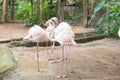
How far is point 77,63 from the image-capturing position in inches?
225

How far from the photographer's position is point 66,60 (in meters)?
5.58

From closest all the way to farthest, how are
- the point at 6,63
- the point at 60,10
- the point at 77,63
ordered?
the point at 6,63, the point at 77,63, the point at 60,10

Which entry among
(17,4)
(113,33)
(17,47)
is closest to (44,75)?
(17,47)

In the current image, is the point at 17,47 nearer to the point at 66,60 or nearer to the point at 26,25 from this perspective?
the point at 66,60

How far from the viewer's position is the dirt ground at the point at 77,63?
193 inches

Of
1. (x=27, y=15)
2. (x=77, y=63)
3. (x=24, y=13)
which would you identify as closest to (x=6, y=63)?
(x=77, y=63)

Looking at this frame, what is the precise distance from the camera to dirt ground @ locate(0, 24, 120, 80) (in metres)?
4.89

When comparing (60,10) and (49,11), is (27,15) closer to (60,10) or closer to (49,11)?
(49,11)

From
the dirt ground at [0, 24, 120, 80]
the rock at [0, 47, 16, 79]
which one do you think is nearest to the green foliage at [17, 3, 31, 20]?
the dirt ground at [0, 24, 120, 80]

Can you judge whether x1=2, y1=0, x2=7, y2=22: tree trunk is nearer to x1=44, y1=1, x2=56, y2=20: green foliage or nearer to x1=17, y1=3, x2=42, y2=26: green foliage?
x1=17, y1=3, x2=42, y2=26: green foliage

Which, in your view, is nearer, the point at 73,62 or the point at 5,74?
the point at 5,74

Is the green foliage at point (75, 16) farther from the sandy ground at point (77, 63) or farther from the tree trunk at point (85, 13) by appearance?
the sandy ground at point (77, 63)

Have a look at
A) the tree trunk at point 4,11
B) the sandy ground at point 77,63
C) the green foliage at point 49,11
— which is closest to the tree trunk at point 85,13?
the green foliage at point 49,11

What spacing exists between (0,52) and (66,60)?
1.46m
